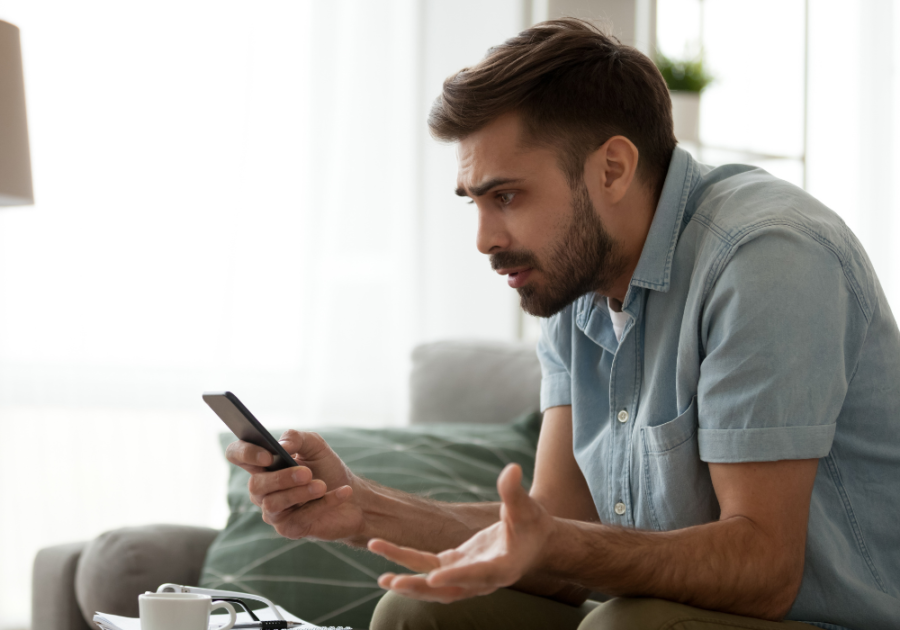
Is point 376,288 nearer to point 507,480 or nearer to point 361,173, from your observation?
point 361,173

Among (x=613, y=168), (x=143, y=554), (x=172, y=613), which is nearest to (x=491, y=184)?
(x=613, y=168)

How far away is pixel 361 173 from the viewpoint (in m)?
2.61

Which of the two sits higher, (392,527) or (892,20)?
(892,20)

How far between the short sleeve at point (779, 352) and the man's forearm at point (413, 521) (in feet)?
1.22

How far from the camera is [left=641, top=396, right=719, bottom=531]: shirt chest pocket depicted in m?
1.06

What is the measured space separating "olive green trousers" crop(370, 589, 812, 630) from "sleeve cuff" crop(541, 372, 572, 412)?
1.01 feet

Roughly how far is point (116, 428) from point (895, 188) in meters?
2.88

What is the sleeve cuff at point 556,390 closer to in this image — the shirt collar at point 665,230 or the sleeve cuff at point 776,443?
the shirt collar at point 665,230

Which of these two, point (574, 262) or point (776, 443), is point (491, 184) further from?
point (776, 443)

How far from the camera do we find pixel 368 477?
1502 mm

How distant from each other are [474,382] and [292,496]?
2.67 feet

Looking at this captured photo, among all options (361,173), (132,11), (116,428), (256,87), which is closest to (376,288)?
(361,173)

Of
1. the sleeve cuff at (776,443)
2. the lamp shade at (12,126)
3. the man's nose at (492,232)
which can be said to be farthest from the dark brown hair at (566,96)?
the lamp shade at (12,126)

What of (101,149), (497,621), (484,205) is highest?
(101,149)
